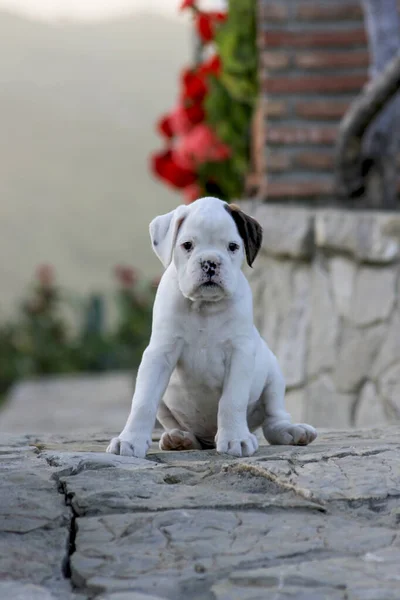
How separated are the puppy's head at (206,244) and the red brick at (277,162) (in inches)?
102

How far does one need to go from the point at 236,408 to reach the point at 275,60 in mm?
3174

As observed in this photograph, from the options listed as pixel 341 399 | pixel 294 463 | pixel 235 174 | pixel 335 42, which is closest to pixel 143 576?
pixel 294 463

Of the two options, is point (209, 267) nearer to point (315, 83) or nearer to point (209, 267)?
point (209, 267)

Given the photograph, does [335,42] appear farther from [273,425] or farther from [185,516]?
[185,516]

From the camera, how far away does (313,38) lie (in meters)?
5.35

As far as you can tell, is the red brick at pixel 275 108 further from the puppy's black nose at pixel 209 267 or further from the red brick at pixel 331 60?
the puppy's black nose at pixel 209 267

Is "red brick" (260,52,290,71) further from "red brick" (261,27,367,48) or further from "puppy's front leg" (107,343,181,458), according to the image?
"puppy's front leg" (107,343,181,458)

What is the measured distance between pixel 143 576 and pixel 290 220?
121 inches

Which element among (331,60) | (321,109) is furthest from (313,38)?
(321,109)

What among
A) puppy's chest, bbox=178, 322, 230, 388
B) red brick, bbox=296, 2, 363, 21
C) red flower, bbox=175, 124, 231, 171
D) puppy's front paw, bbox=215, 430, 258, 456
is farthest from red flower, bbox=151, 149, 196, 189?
puppy's front paw, bbox=215, 430, 258, 456

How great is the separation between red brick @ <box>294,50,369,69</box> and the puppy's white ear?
296cm

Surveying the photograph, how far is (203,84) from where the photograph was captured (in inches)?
236

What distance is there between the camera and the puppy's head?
244cm

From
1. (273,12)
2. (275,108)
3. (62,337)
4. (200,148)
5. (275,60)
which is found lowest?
(62,337)
